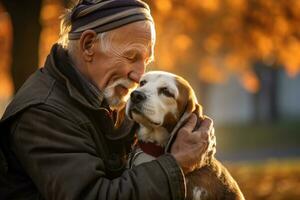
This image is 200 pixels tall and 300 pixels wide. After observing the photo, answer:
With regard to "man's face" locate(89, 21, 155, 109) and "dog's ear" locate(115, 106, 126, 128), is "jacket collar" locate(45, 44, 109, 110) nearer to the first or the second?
"man's face" locate(89, 21, 155, 109)

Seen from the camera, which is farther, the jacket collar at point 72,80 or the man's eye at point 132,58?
the man's eye at point 132,58

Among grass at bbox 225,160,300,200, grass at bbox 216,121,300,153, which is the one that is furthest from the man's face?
grass at bbox 216,121,300,153

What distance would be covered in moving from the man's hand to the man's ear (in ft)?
1.88

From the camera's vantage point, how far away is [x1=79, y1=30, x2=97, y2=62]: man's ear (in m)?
3.55

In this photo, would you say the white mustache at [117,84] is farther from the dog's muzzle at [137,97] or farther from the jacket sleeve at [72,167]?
the jacket sleeve at [72,167]

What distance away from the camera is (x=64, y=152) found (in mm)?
3195

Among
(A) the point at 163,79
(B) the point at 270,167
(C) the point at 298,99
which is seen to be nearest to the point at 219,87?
(C) the point at 298,99

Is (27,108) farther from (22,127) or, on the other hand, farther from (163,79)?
(163,79)

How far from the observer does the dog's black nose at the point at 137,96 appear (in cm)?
377

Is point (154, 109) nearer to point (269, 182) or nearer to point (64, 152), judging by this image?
point (64, 152)

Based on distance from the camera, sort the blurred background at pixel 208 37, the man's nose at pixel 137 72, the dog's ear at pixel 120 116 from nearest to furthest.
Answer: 1. the man's nose at pixel 137 72
2. the dog's ear at pixel 120 116
3. the blurred background at pixel 208 37

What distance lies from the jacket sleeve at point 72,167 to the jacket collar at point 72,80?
179 millimetres

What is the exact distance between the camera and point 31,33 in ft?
27.6

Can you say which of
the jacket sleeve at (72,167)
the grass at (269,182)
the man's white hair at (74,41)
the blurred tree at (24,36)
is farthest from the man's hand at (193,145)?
the grass at (269,182)
